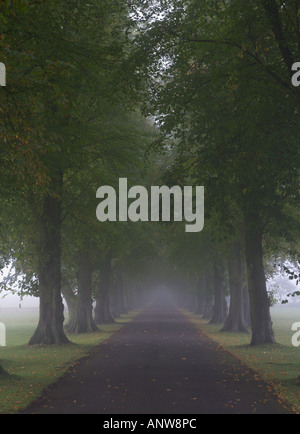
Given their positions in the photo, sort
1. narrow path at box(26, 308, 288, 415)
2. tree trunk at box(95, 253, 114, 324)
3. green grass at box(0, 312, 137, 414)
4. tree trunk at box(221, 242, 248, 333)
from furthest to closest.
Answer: tree trunk at box(95, 253, 114, 324) < tree trunk at box(221, 242, 248, 333) < green grass at box(0, 312, 137, 414) < narrow path at box(26, 308, 288, 415)

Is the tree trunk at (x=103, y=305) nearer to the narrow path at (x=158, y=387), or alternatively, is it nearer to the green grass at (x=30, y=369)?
the green grass at (x=30, y=369)

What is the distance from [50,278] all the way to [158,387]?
13.2 meters

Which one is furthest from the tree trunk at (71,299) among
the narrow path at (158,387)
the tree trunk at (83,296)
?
the narrow path at (158,387)

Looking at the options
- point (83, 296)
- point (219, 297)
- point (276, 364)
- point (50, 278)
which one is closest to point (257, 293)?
point (276, 364)

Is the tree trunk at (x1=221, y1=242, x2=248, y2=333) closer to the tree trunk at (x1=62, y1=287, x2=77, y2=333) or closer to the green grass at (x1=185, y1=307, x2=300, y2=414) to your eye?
the green grass at (x1=185, y1=307, x2=300, y2=414)

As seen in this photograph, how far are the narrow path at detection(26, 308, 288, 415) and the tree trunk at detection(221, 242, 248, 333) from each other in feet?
46.1

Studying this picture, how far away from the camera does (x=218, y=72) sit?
47.2 ft

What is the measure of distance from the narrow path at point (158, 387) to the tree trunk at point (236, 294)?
14.1 meters

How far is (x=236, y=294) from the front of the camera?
34.8m

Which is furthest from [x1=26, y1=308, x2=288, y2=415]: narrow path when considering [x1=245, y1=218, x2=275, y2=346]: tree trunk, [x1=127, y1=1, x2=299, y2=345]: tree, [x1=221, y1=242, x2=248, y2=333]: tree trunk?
[x1=221, y1=242, x2=248, y2=333]: tree trunk

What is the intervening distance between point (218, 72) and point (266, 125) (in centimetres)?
202

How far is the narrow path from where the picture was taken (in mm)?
10155
